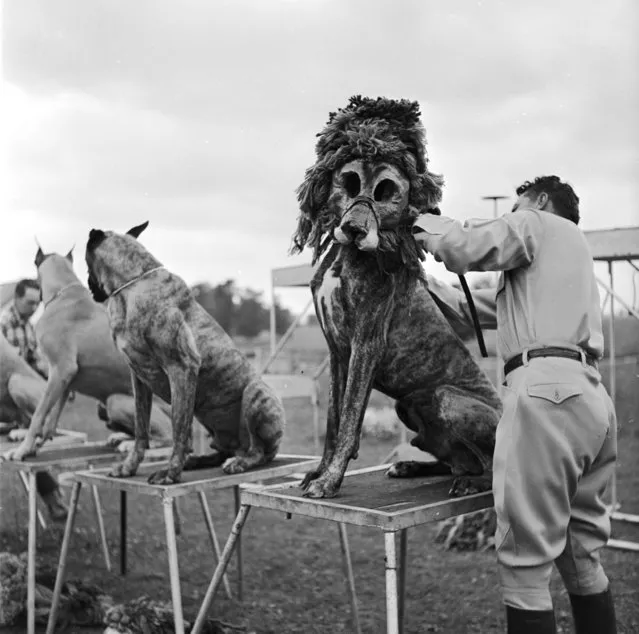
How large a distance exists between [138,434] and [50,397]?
3.90 feet

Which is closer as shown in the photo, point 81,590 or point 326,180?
point 326,180

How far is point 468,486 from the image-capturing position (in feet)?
9.68

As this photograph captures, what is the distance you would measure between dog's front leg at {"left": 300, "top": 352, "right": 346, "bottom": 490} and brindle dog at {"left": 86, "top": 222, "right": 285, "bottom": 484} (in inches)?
38.8

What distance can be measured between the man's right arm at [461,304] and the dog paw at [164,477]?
1498mm

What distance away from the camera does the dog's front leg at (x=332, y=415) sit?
3035 millimetres

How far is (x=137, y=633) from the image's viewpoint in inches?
157

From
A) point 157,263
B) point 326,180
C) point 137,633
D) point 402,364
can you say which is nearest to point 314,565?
point 137,633

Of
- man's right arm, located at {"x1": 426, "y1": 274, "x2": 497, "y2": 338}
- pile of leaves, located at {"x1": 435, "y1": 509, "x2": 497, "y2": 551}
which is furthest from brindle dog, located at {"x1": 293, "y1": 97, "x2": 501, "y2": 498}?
pile of leaves, located at {"x1": 435, "y1": 509, "x2": 497, "y2": 551}

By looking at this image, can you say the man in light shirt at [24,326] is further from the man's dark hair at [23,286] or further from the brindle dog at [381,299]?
the brindle dog at [381,299]

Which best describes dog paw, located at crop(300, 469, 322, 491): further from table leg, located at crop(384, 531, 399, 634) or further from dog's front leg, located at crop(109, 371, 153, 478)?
dog's front leg, located at crop(109, 371, 153, 478)

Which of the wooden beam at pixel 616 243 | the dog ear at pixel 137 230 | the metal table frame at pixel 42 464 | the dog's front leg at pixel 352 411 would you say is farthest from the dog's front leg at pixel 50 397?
the wooden beam at pixel 616 243

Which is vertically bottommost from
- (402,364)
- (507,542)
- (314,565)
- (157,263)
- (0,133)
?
(314,565)

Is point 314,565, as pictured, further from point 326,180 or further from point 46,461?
point 326,180

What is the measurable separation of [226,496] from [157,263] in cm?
500
